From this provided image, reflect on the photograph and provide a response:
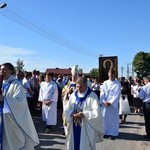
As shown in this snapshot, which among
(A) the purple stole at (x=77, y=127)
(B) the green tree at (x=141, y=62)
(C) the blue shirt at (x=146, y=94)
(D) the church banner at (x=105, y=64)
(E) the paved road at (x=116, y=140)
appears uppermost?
(B) the green tree at (x=141, y=62)

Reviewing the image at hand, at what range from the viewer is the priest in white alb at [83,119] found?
693 cm

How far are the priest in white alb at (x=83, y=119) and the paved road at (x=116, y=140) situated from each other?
2.39 m

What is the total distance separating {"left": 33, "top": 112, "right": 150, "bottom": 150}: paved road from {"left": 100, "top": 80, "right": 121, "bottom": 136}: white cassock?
0.47 meters

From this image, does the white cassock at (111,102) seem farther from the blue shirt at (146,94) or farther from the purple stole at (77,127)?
the purple stole at (77,127)

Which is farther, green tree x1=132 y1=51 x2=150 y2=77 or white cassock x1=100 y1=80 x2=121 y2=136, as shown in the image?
green tree x1=132 y1=51 x2=150 y2=77

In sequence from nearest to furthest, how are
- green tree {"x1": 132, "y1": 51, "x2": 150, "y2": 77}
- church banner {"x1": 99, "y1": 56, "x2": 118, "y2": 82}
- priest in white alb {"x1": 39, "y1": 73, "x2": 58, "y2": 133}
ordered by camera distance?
priest in white alb {"x1": 39, "y1": 73, "x2": 58, "y2": 133} < church banner {"x1": 99, "y1": 56, "x2": 118, "y2": 82} < green tree {"x1": 132, "y1": 51, "x2": 150, "y2": 77}

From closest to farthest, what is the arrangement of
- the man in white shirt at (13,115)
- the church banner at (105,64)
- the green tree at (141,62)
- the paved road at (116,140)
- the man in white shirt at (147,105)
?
the man in white shirt at (13,115), the paved road at (116,140), the man in white shirt at (147,105), the church banner at (105,64), the green tree at (141,62)

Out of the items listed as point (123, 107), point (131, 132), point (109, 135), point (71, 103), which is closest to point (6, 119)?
point (71, 103)

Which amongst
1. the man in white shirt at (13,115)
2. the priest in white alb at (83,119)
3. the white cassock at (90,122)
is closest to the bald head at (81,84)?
the priest in white alb at (83,119)

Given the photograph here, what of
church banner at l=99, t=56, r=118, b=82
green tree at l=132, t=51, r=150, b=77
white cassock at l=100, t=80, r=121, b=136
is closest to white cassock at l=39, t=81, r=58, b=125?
white cassock at l=100, t=80, r=121, b=136

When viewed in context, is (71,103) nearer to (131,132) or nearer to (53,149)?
(53,149)

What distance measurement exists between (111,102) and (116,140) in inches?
42.9

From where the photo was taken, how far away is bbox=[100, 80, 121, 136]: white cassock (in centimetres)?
1108

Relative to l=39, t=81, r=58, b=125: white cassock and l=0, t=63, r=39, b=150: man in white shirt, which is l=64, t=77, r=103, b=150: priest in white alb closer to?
l=0, t=63, r=39, b=150: man in white shirt
